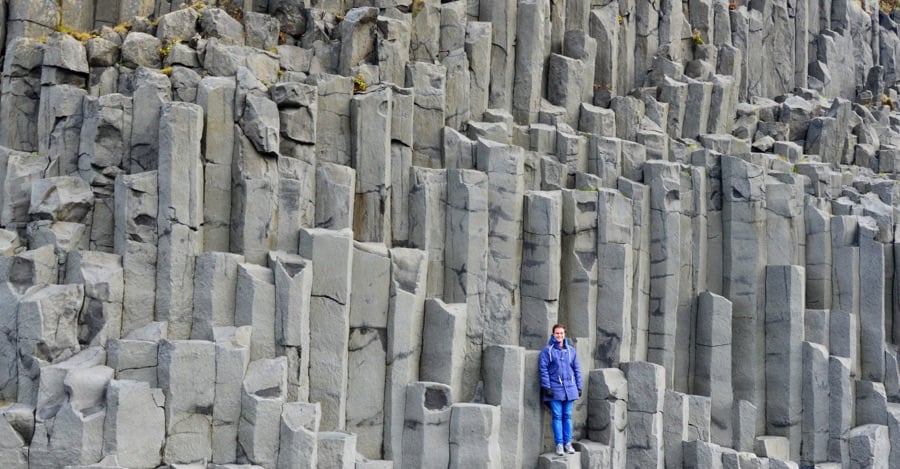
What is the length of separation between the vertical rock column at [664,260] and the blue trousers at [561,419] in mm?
3458

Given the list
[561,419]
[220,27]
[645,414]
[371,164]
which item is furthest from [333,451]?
[220,27]

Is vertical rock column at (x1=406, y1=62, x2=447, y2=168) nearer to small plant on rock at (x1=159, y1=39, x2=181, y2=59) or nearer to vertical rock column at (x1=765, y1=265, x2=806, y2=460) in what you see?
small plant on rock at (x1=159, y1=39, x2=181, y2=59)

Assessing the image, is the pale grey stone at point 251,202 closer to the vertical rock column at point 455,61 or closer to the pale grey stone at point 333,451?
the pale grey stone at point 333,451

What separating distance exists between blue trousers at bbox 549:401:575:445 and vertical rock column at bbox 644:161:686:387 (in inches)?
136

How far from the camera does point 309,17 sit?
907 inches

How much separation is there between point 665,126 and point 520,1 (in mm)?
4659

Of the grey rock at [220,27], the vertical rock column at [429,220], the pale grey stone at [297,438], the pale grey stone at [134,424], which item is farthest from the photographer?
the grey rock at [220,27]

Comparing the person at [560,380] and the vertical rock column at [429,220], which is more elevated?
the vertical rock column at [429,220]

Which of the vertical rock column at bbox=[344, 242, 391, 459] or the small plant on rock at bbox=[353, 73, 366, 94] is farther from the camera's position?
the small plant on rock at bbox=[353, 73, 366, 94]

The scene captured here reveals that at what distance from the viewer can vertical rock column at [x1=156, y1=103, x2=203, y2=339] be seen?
17.8 meters

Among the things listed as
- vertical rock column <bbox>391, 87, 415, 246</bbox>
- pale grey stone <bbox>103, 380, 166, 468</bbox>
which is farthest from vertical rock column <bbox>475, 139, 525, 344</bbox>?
pale grey stone <bbox>103, 380, 166, 468</bbox>

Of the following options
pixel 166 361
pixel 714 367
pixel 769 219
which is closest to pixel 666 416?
pixel 714 367

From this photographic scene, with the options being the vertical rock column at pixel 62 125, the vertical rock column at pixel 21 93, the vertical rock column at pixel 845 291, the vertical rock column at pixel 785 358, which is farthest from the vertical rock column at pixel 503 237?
the vertical rock column at pixel 21 93

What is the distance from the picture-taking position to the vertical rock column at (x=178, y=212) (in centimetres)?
1780
